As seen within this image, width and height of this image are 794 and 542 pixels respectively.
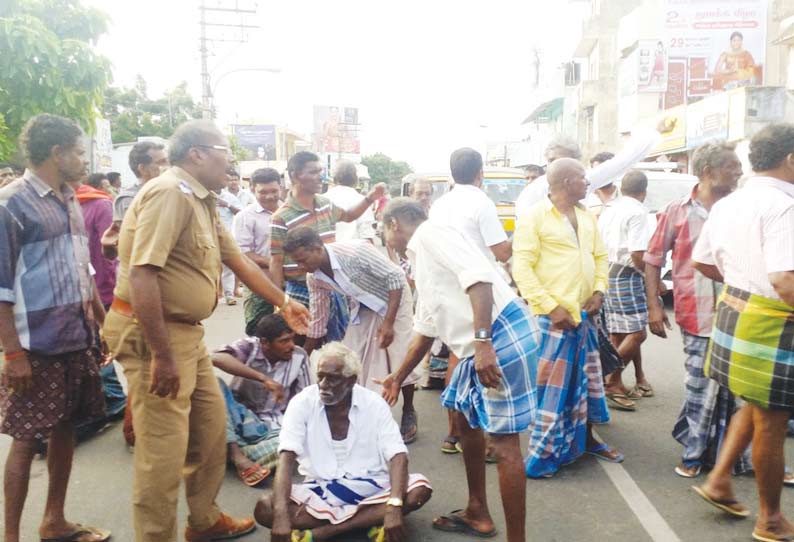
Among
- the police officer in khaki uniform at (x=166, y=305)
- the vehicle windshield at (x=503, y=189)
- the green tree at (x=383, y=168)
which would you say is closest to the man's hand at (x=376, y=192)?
the police officer in khaki uniform at (x=166, y=305)

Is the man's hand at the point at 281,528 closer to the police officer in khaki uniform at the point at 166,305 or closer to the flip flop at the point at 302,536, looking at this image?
the flip flop at the point at 302,536

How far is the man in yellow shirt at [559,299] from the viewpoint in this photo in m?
4.30

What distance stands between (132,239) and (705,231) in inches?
110

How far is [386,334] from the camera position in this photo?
15.8ft

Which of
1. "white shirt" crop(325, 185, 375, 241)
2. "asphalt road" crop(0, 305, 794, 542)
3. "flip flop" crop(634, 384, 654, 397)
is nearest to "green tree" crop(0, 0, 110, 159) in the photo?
"white shirt" crop(325, 185, 375, 241)

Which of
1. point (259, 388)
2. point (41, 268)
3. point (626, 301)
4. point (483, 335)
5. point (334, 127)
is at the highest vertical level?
point (334, 127)

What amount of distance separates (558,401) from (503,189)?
11.2m

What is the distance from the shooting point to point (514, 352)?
317 cm

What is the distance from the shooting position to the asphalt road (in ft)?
12.1

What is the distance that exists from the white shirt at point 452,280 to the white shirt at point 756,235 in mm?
1049

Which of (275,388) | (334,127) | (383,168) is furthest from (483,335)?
(383,168)

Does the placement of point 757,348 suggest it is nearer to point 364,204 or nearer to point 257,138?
point 364,204

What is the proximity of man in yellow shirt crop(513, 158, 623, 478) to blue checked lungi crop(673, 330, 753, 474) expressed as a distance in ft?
1.91

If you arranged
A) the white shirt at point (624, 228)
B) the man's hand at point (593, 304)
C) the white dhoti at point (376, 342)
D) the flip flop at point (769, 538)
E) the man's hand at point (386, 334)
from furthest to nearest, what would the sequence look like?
the white shirt at point (624, 228) < the white dhoti at point (376, 342) < the man's hand at point (386, 334) < the man's hand at point (593, 304) < the flip flop at point (769, 538)
